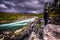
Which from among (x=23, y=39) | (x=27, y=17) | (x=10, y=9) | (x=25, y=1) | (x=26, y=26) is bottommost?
(x=23, y=39)

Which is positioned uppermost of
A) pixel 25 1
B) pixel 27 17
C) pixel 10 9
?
pixel 25 1

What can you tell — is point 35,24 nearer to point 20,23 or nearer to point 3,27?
point 20,23

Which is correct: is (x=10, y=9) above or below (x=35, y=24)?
above

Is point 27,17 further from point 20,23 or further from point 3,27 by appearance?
point 3,27

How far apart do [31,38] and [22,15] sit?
2.48 feet

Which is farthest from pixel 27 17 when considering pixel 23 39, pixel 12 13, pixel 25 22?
pixel 23 39

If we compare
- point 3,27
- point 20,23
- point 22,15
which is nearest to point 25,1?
point 22,15

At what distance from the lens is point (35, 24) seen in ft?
11.6

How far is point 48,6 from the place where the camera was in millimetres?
3539

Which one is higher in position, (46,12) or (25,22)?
(46,12)

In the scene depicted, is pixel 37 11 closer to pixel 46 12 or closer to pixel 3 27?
pixel 46 12

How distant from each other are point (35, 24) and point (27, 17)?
1.08 ft

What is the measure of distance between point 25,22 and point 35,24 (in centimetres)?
31

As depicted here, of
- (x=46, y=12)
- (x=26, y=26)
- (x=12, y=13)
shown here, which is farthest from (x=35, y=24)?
(x=12, y=13)
